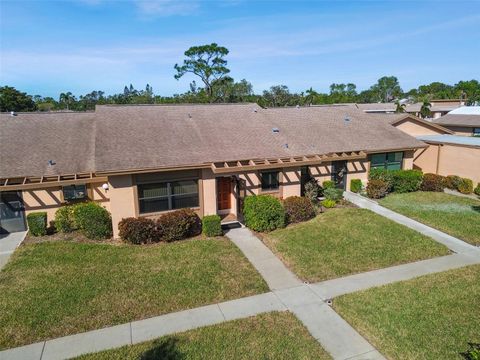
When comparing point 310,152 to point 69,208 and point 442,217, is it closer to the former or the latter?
point 442,217

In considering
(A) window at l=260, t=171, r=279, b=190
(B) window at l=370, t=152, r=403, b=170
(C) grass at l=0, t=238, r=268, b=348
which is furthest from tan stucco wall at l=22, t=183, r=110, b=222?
(B) window at l=370, t=152, r=403, b=170

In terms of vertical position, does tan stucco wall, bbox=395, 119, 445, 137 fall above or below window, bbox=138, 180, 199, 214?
above

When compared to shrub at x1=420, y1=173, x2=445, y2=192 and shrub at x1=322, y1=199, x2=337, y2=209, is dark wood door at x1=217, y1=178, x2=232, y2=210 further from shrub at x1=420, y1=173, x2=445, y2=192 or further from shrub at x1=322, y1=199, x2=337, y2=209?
shrub at x1=420, y1=173, x2=445, y2=192

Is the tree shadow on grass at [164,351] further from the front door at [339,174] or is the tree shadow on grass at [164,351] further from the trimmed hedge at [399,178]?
the trimmed hedge at [399,178]

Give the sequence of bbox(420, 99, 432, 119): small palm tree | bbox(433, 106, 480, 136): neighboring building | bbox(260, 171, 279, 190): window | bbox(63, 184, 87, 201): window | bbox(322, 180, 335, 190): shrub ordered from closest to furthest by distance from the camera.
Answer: bbox(63, 184, 87, 201): window → bbox(260, 171, 279, 190): window → bbox(322, 180, 335, 190): shrub → bbox(433, 106, 480, 136): neighboring building → bbox(420, 99, 432, 119): small palm tree

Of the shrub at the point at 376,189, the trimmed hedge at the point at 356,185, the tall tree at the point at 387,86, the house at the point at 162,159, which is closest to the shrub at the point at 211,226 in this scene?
the house at the point at 162,159

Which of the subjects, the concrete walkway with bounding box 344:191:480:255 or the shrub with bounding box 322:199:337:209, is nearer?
the concrete walkway with bounding box 344:191:480:255
